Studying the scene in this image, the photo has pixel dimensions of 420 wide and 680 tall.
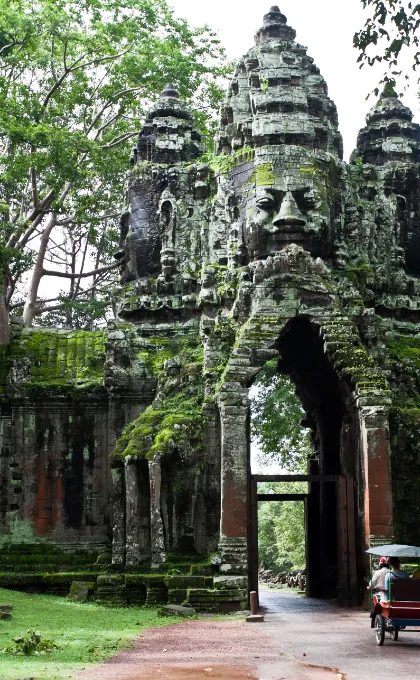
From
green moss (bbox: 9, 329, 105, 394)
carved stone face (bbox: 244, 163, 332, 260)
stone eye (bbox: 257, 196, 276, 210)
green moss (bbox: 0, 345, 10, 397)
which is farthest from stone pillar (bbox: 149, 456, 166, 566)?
stone eye (bbox: 257, 196, 276, 210)

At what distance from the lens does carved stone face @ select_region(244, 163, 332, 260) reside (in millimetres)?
22094

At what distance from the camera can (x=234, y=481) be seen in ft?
63.6

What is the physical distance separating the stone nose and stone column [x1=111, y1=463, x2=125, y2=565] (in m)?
6.35

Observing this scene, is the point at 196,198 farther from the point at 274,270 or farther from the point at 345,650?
the point at 345,650

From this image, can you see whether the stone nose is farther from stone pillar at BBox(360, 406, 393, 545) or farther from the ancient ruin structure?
stone pillar at BBox(360, 406, 393, 545)

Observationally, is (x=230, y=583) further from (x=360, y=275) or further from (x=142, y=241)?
(x=142, y=241)

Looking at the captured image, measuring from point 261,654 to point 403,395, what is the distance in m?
9.77

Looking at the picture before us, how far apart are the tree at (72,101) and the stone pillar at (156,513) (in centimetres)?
801

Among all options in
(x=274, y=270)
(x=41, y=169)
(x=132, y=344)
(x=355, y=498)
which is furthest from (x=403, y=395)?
(x=41, y=169)

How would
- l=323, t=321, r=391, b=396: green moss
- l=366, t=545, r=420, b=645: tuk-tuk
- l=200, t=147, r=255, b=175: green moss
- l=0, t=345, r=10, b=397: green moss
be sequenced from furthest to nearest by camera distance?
l=0, t=345, r=10, b=397: green moss
l=200, t=147, r=255, b=175: green moss
l=323, t=321, r=391, b=396: green moss
l=366, t=545, r=420, b=645: tuk-tuk

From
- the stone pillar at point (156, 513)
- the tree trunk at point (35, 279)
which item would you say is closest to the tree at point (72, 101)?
the tree trunk at point (35, 279)

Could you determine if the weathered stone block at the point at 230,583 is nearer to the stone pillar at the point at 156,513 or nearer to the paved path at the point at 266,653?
the paved path at the point at 266,653

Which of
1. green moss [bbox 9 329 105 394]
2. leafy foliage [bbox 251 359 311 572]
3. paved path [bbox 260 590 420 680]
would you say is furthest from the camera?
leafy foliage [bbox 251 359 311 572]

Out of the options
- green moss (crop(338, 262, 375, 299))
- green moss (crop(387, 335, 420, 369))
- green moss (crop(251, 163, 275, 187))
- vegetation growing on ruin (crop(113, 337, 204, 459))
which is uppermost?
green moss (crop(251, 163, 275, 187))
